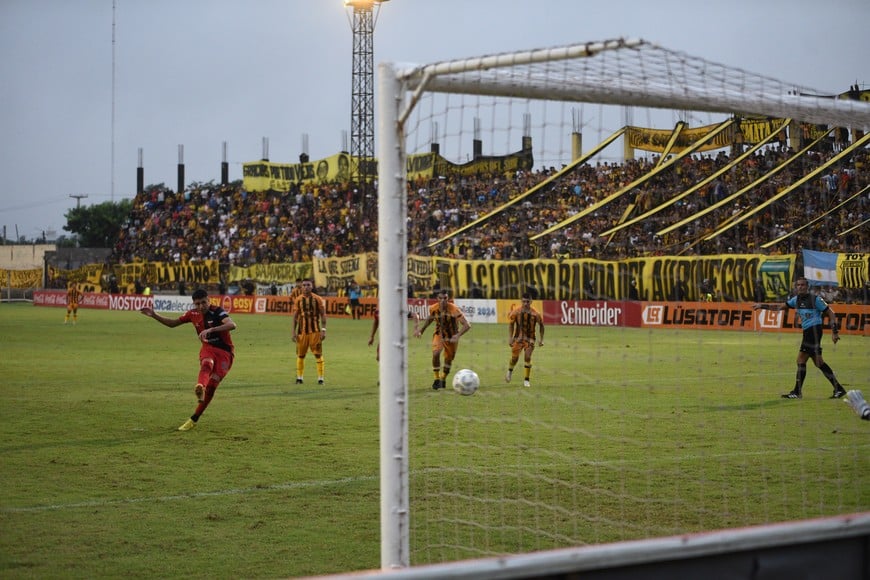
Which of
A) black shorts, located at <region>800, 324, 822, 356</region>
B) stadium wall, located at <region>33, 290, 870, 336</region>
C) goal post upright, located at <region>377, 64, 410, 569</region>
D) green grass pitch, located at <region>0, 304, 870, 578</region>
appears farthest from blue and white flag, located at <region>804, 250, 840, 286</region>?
goal post upright, located at <region>377, 64, 410, 569</region>

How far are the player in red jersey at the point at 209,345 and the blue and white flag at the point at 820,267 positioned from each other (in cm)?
736

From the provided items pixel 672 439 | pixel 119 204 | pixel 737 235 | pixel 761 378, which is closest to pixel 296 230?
pixel 761 378

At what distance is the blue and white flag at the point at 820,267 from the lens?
1371cm

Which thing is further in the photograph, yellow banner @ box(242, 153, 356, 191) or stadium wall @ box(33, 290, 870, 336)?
yellow banner @ box(242, 153, 356, 191)

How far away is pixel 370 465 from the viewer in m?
10.9

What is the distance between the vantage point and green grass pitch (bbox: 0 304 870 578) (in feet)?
25.2

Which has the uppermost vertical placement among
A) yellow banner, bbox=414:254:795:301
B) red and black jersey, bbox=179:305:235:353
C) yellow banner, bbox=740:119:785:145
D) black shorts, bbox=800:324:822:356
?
yellow banner, bbox=740:119:785:145

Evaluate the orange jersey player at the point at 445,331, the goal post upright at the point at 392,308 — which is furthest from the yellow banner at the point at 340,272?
the goal post upright at the point at 392,308

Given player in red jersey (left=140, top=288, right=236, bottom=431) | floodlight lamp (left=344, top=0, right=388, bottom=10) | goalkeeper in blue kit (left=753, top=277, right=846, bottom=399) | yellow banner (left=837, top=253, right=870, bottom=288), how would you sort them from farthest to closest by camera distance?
floodlight lamp (left=344, top=0, right=388, bottom=10) < yellow banner (left=837, top=253, right=870, bottom=288) < goalkeeper in blue kit (left=753, top=277, right=846, bottom=399) < player in red jersey (left=140, top=288, right=236, bottom=431)

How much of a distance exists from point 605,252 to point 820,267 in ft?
29.0

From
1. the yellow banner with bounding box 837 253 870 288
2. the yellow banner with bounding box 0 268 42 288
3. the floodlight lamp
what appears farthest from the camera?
the yellow banner with bounding box 0 268 42 288

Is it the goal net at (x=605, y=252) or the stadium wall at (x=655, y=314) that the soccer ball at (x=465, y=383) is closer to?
the goal net at (x=605, y=252)

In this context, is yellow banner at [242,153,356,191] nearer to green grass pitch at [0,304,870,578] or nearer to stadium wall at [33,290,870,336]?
stadium wall at [33,290,870,336]

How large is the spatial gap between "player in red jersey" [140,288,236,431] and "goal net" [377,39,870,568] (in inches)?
107
